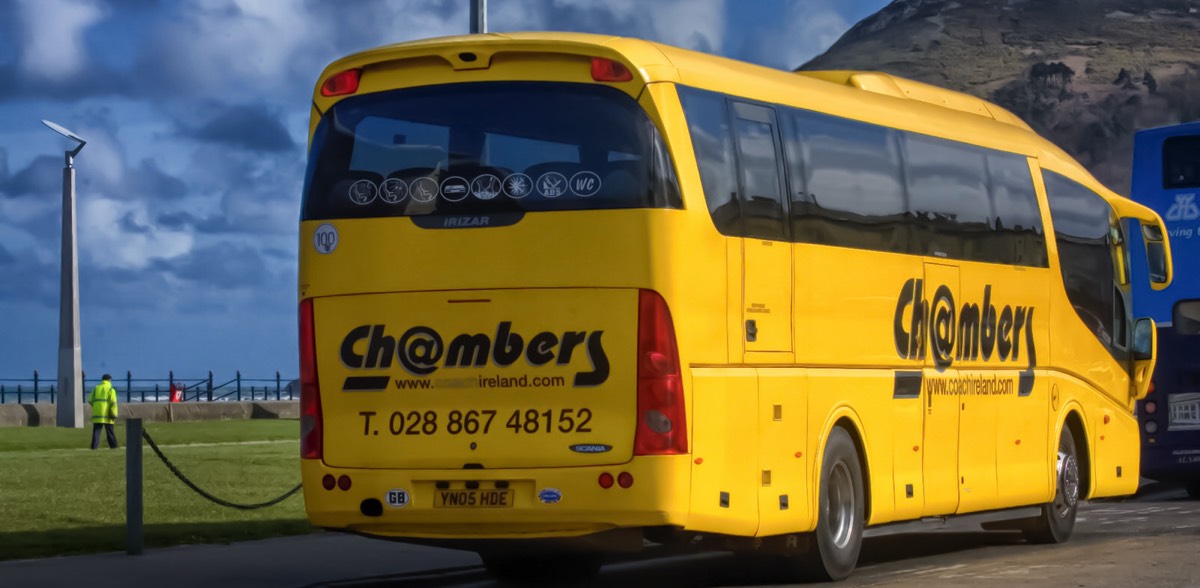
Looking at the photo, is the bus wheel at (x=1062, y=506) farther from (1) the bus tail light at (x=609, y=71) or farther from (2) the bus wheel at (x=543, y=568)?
(1) the bus tail light at (x=609, y=71)

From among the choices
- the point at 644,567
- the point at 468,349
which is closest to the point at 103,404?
the point at 644,567

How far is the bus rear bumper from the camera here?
11086 millimetres

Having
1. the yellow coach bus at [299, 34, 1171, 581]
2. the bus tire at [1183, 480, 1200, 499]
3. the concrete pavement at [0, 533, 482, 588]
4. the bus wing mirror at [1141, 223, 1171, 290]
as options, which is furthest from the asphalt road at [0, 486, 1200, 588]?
the bus tire at [1183, 480, 1200, 499]

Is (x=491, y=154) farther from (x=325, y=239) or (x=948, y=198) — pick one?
(x=948, y=198)

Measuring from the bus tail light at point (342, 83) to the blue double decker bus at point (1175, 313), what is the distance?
13.1 meters

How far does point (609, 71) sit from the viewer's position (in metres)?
11.4

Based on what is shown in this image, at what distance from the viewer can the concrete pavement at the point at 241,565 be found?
12.6m

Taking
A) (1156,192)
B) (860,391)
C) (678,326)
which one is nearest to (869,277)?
(860,391)

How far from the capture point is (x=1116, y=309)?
61.0 feet

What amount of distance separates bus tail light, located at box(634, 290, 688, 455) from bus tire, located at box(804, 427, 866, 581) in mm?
2064

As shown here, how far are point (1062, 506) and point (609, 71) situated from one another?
24.7 feet

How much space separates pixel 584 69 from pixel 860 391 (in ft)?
11.5

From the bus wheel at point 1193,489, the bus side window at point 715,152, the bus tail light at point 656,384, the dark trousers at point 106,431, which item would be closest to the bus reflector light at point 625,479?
the bus tail light at point 656,384

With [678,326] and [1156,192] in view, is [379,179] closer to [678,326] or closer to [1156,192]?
[678,326]
